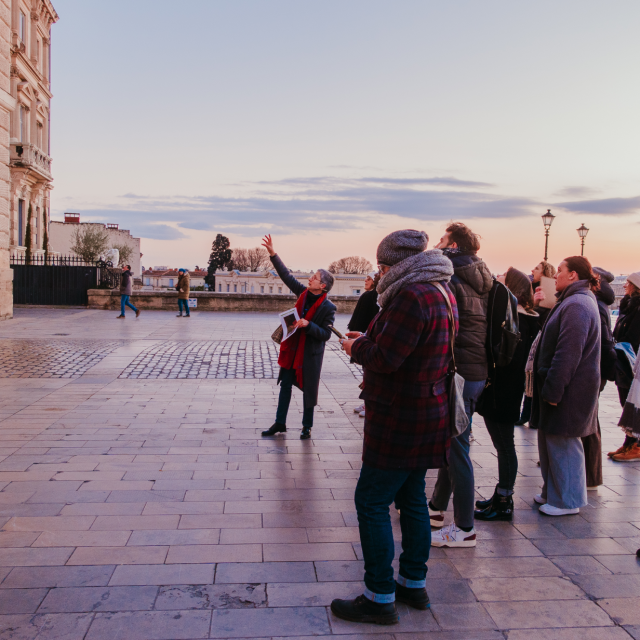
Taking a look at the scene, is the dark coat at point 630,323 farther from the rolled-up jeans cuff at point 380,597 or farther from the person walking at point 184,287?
the person walking at point 184,287

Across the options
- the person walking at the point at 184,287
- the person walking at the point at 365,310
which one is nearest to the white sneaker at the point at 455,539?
the person walking at the point at 365,310

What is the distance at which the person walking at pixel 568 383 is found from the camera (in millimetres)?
4129

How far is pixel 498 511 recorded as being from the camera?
4273 millimetres

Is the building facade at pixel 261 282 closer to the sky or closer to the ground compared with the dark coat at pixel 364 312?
closer to the ground

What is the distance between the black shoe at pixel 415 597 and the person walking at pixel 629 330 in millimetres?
3355

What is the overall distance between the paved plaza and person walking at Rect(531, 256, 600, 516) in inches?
10.6

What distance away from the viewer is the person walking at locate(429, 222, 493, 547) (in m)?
3.77

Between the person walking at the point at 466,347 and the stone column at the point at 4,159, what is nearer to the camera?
the person walking at the point at 466,347

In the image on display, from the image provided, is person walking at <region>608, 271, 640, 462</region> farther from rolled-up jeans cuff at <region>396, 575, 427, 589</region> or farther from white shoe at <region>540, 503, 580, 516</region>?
rolled-up jeans cuff at <region>396, 575, 427, 589</region>

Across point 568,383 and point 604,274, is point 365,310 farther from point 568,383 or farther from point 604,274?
point 568,383

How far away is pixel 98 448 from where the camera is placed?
5645mm

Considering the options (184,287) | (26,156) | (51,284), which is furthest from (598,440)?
(26,156)

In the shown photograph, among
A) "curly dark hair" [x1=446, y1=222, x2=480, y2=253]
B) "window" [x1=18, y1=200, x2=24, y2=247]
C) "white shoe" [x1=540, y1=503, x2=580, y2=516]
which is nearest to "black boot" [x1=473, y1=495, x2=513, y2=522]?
"white shoe" [x1=540, y1=503, x2=580, y2=516]

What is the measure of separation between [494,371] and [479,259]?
79 centimetres
